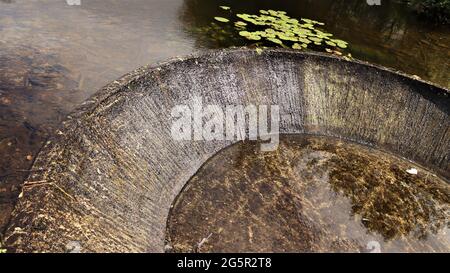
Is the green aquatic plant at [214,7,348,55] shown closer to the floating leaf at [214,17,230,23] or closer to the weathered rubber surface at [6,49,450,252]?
the floating leaf at [214,17,230,23]

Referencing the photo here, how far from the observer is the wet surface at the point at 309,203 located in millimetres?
6168

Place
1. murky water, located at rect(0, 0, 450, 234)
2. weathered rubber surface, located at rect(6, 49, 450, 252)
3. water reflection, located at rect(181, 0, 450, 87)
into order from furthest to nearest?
water reflection, located at rect(181, 0, 450, 87) → murky water, located at rect(0, 0, 450, 234) → weathered rubber surface, located at rect(6, 49, 450, 252)

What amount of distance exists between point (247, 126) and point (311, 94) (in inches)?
69.3

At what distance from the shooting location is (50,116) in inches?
269

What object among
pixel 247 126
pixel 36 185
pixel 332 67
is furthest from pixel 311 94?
pixel 36 185

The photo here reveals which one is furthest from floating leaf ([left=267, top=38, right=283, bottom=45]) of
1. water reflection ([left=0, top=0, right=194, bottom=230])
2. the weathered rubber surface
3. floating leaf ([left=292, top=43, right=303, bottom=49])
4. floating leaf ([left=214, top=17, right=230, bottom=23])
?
water reflection ([left=0, top=0, right=194, bottom=230])

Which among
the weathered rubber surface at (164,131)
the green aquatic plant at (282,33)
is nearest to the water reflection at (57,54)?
the weathered rubber surface at (164,131)

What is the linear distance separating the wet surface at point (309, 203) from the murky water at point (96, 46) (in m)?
2.75

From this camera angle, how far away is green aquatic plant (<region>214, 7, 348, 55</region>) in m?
10.7

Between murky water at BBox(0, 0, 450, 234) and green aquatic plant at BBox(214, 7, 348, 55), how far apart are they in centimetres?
65

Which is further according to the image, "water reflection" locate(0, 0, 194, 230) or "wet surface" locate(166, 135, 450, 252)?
"water reflection" locate(0, 0, 194, 230)

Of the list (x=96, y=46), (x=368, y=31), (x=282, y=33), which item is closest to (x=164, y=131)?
(x=96, y=46)

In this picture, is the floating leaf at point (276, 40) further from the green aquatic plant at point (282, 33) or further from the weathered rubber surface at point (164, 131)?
the weathered rubber surface at point (164, 131)

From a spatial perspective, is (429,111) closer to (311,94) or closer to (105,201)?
(311,94)
